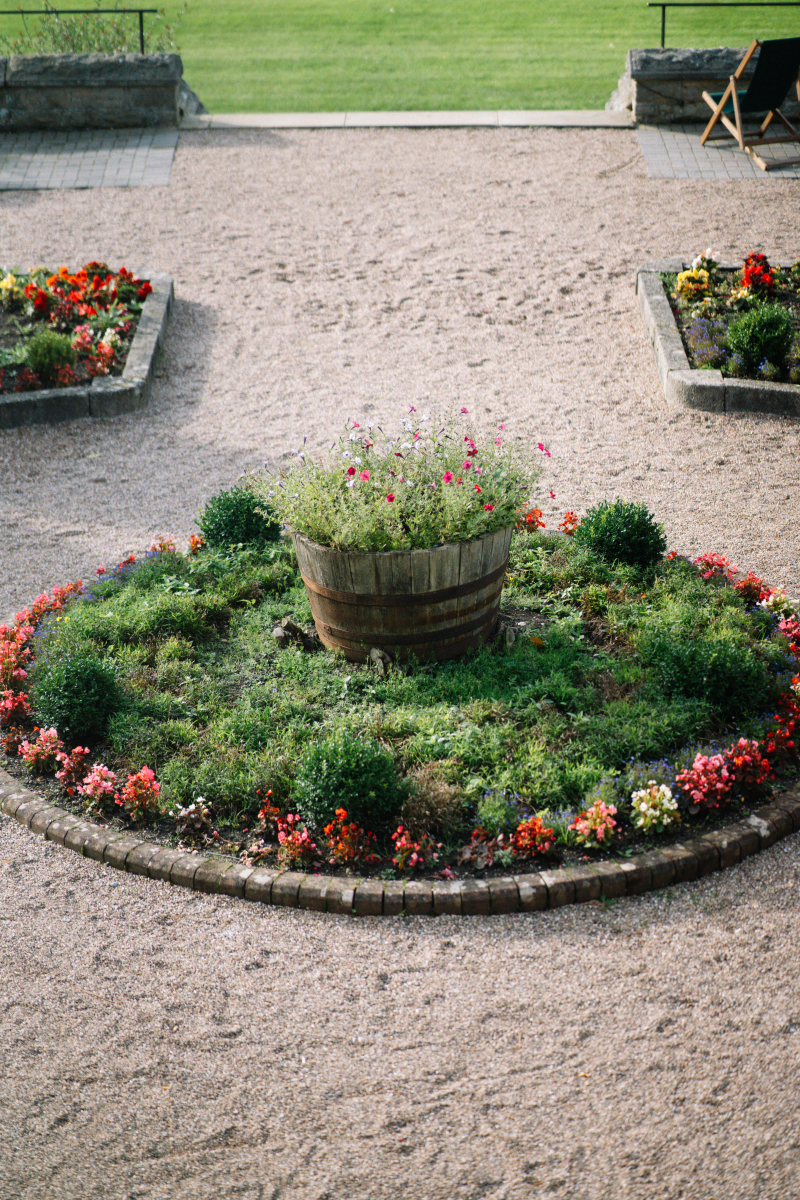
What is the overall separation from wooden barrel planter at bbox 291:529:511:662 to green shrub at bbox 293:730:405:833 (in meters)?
0.89

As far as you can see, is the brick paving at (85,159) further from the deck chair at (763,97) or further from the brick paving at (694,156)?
the deck chair at (763,97)

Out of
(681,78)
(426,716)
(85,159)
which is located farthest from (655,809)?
(85,159)

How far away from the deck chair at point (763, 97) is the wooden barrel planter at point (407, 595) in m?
10.2

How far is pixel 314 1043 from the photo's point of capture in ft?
11.6

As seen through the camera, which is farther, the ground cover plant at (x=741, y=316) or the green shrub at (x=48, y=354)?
the green shrub at (x=48, y=354)

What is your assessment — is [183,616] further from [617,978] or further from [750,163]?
[750,163]

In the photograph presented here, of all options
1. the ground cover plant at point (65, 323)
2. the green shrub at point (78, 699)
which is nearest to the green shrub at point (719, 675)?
the green shrub at point (78, 699)

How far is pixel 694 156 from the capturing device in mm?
13328

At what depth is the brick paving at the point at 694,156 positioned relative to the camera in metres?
12.8

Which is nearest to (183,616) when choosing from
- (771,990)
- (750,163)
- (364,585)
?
(364,585)

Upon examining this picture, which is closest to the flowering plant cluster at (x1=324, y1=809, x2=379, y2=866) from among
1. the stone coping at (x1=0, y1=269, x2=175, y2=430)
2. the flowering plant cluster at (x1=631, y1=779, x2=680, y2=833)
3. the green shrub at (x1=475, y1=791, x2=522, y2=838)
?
the green shrub at (x1=475, y1=791, x2=522, y2=838)

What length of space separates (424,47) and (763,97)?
9296mm

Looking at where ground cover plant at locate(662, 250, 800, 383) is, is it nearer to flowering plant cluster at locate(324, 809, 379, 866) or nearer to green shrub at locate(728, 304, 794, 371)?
green shrub at locate(728, 304, 794, 371)

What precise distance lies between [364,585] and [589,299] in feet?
21.0
